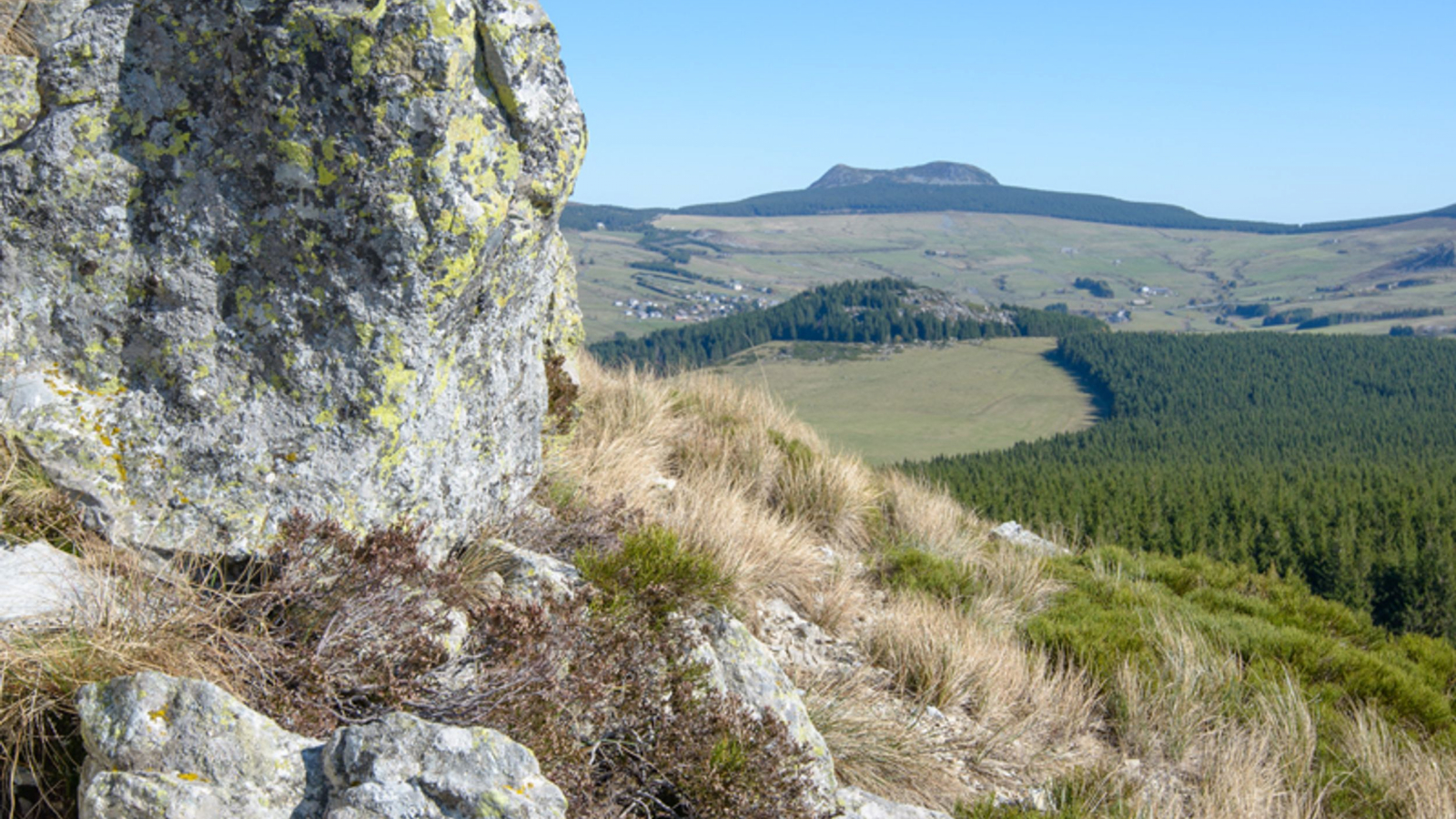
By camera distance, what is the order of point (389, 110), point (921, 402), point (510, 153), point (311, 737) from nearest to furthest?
1. point (311, 737)
2. point (389, 110)
3. point (510, 153)
4. point (921, 402)

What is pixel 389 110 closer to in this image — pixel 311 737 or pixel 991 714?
pixel 311 737

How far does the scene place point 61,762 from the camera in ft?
9.49

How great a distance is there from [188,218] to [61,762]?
244cm

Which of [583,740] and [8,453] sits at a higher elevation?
[8,453]

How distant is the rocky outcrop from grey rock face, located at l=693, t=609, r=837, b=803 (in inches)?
61.5

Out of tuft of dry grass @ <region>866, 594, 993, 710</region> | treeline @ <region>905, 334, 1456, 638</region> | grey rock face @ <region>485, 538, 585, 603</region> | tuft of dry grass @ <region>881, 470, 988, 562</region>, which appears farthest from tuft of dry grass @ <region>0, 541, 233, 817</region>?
treeline @ <region>905, 334, 1456, 638</region>

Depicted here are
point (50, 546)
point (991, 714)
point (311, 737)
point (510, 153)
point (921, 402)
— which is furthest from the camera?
point (921, 402)

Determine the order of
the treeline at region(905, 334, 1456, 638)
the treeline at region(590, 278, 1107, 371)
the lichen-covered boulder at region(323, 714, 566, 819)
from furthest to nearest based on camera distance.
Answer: the treeline at region(590, 278, 1107, 371) < the treeline at region(905, 334, 1456, 638) < the lichen-covered boulder at region(323, 714, 566, 819)

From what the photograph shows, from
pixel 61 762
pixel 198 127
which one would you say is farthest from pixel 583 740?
pixel 198 127

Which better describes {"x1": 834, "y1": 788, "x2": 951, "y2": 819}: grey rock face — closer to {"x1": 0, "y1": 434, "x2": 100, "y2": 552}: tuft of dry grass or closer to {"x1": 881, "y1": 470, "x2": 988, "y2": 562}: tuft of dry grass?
{"x1": 0, "y1": 434, "x2": 100, "y2": 552}: tuft of dry grass

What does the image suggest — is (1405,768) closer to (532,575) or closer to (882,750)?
(882,750)

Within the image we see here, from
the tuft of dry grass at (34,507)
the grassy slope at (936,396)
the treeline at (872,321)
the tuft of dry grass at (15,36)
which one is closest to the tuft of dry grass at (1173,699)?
the tuft of dry grass at (34,507)

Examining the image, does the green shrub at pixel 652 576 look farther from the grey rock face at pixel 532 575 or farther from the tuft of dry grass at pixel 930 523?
the tuft of dry grass at pixel 930 523

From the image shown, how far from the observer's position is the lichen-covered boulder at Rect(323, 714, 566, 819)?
270cm
